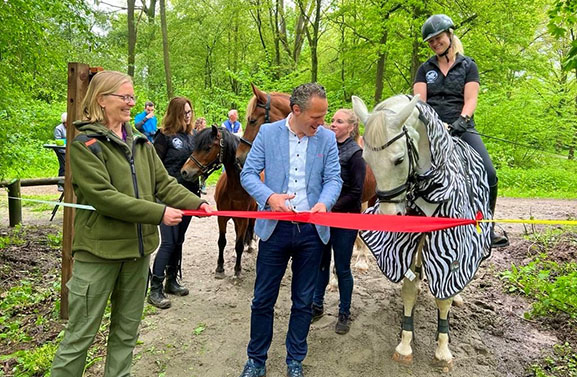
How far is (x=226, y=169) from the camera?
16.8 feet

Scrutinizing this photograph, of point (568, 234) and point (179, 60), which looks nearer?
point (568, 234)

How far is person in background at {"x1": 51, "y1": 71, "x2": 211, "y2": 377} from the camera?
2.30 metres

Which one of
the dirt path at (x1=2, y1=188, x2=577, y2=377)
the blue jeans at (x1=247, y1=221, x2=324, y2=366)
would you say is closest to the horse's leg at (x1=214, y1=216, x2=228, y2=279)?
the dirt path at (x1=2, y1=188, x2=577, y2=377)

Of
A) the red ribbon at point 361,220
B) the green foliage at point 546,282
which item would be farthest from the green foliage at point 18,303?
the green foliage at point 546,282

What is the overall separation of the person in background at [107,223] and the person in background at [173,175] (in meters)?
1.87

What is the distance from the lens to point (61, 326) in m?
3.96

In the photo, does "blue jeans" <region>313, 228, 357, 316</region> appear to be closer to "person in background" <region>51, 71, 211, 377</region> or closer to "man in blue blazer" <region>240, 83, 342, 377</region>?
"man in blue blazer" <region>240, 83, 342, 377</region>

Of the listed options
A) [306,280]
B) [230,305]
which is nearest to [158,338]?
[230,305]

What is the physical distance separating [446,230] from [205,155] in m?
2.83

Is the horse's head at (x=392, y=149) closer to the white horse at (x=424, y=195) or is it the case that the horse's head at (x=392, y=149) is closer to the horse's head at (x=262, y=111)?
the white horse at (x=424, y=195)

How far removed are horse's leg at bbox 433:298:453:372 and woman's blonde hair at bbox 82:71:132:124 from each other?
3.01m

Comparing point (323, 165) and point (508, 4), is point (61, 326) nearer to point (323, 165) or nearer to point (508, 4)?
point (323, 165)

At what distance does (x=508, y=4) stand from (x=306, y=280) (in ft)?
49.7

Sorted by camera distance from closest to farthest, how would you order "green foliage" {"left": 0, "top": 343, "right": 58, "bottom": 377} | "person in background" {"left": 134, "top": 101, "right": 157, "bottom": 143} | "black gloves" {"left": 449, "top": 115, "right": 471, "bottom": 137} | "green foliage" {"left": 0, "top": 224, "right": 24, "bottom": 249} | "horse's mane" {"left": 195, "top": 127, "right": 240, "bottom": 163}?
"green foliage" {"left": 0, "top": 343, "right": 58, "bottom": 377} < "black gloves" {"left": 449, "top": 115, "right": 471, "bottom": 137} < "horse's mane" {"left": 195, "top": 127, "right": 240, "bottom": 163} < "green foliage" {"left": 0, "top": 224, "right": 24, "bottom": 249} < "person in background" {"left": 134, "top": 101, "right": 157, "bottom": 143}
